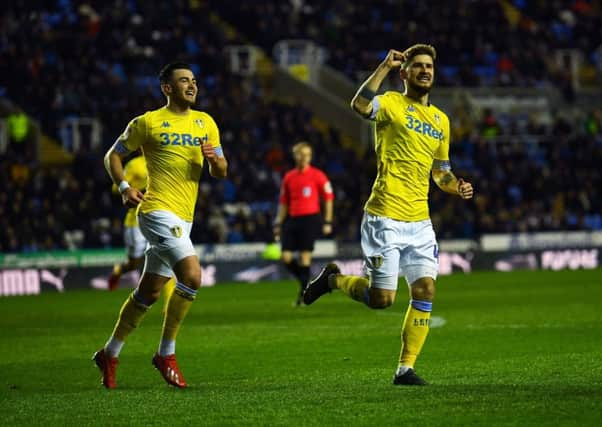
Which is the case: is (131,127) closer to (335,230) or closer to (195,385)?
(195,385)

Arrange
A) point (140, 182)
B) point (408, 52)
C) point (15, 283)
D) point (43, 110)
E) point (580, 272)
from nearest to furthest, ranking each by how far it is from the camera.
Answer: point (408, 52) → point (140, 182) → point (15, 283) → point (580, 272) → point (43, 110)

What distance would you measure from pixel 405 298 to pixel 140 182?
16.7 ft

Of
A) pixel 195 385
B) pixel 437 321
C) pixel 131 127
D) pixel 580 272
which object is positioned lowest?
pixel 580 272

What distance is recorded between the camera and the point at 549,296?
1944 cm

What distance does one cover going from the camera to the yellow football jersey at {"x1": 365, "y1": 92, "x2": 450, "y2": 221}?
9.20 meters

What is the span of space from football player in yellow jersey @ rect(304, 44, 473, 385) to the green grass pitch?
64cm

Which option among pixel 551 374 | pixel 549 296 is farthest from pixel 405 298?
pixel 551 374

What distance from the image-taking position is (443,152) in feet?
31.2

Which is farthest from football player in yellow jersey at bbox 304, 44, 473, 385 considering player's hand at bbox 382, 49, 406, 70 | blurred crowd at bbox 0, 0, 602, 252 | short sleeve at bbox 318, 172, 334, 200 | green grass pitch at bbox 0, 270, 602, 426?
blurred crowd at bbox 0, 0, 602, 252

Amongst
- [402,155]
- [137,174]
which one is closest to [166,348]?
[402,155]

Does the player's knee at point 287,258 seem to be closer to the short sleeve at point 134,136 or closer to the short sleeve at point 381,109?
the short sleeve at point 134,136

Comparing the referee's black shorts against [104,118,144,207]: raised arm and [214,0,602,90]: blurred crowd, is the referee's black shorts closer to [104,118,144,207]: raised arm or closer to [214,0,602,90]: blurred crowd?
[104,118,144,207]: raised arm

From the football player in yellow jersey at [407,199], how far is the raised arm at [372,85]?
6cm

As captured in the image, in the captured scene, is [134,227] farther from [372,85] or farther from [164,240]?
[372,85]
